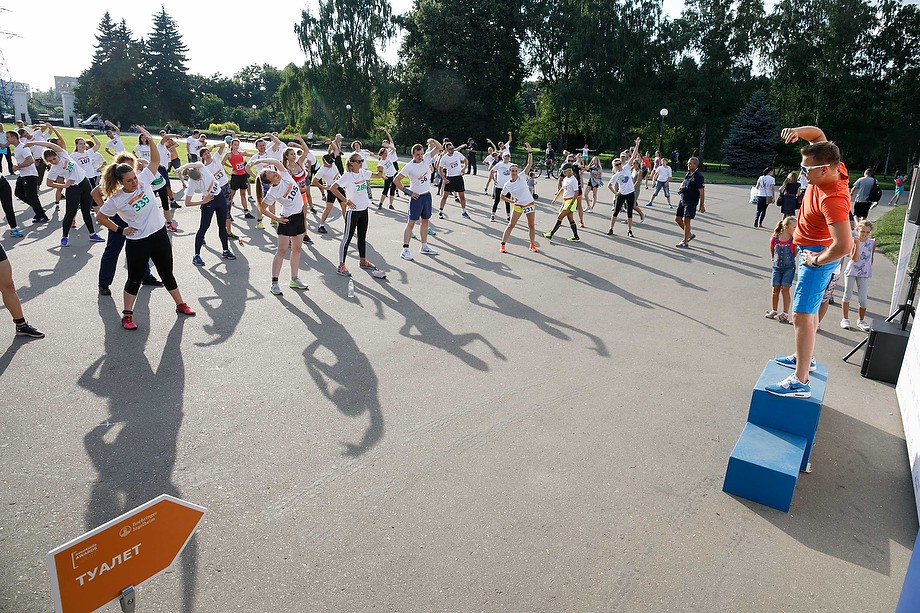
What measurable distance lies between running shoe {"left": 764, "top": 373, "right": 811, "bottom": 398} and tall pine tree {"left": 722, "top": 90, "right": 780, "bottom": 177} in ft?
136

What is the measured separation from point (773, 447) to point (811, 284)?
1.31 meters

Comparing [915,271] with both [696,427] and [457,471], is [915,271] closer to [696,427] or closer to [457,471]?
[696,427]

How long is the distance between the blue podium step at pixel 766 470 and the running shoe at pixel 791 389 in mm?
351

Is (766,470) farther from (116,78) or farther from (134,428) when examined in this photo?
(116,78)

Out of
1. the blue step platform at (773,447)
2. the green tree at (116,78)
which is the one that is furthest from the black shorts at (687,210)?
the green tree at (116,78)

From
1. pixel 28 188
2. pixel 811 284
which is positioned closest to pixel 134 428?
pixel 811 284

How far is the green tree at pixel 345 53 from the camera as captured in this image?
4816cm

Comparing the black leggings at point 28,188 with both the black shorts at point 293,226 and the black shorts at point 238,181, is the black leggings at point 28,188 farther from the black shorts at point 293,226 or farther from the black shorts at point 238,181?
the black shorts at point 293,226

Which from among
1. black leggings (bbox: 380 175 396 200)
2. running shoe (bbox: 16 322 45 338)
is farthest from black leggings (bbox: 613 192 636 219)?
running shoe (bbox: 16 322 45 338)

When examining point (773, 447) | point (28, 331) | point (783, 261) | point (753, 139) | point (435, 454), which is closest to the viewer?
point (773, 447)

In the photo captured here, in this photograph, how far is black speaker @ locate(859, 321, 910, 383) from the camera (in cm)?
636

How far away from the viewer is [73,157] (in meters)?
12.0

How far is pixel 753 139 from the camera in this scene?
132 feet

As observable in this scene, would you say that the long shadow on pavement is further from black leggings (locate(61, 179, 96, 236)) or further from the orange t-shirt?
black leggings (locate(61, 179, 96, 236))
